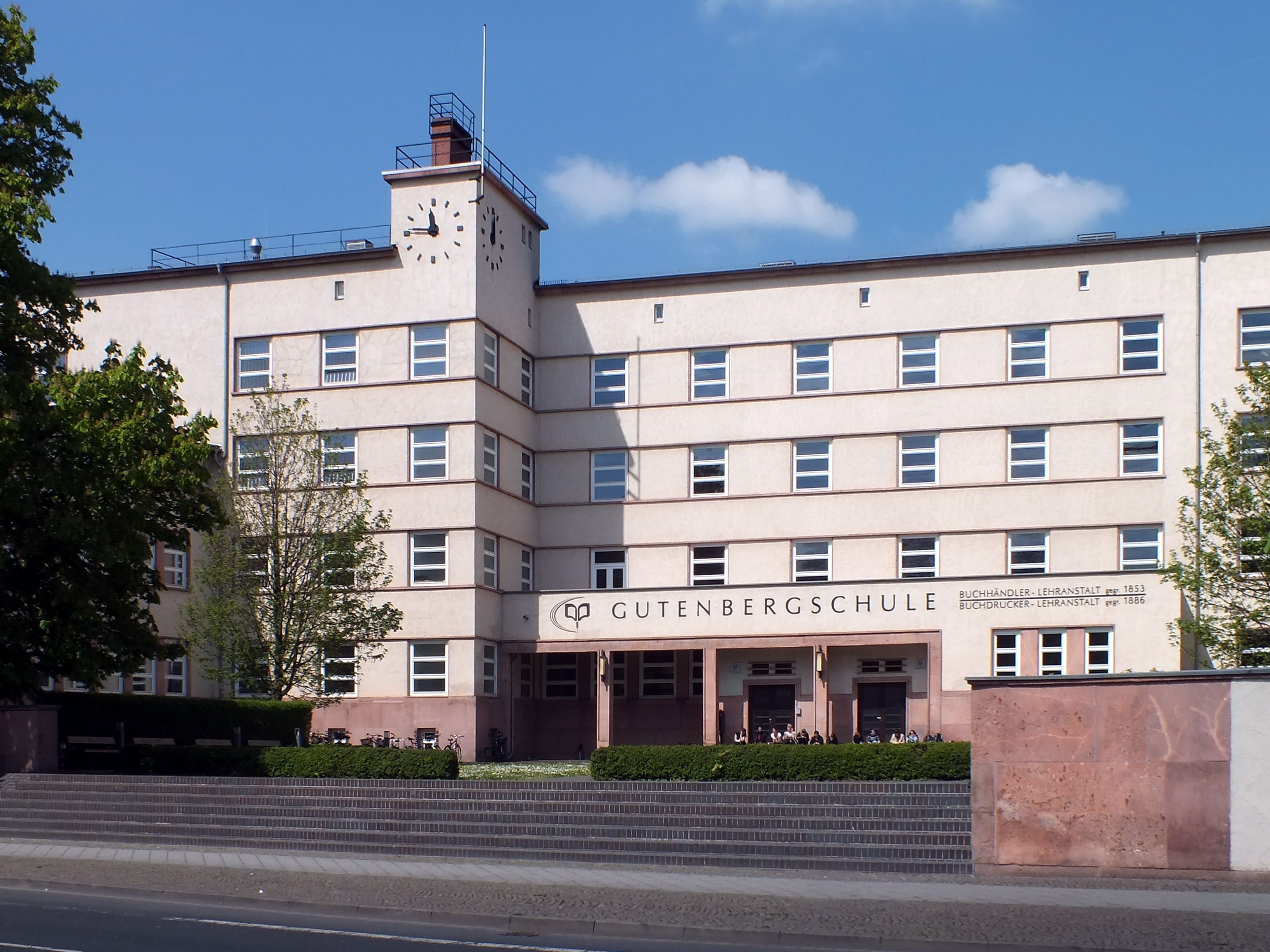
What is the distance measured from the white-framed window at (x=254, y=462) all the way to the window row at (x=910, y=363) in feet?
42.4

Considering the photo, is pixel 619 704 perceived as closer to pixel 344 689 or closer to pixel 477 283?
pixel 344 689

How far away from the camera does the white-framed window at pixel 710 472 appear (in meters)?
45.9

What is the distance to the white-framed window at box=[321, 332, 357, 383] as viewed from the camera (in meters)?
44.8

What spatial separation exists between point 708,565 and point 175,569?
15.4m

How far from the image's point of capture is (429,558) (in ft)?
143

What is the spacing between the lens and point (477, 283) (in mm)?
43625

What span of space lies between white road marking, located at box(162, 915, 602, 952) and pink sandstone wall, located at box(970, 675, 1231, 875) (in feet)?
23.8

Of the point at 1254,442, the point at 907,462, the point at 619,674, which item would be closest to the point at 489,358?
the point at 619,674

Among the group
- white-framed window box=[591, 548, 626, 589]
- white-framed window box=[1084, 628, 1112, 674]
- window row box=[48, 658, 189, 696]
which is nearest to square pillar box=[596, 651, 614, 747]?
white-framed window box=[591, 548, 626, 589]

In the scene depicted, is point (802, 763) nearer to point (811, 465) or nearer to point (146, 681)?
point (811, 465)

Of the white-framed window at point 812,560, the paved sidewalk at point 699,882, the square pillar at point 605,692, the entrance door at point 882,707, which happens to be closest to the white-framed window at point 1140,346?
the white-framed window at point 812,560

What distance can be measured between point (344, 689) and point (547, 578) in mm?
7288

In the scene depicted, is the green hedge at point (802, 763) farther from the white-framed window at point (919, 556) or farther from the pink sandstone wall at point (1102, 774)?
the white-framed window at point (919, 556)

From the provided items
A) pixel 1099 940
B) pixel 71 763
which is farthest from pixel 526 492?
pixel 1099 940
